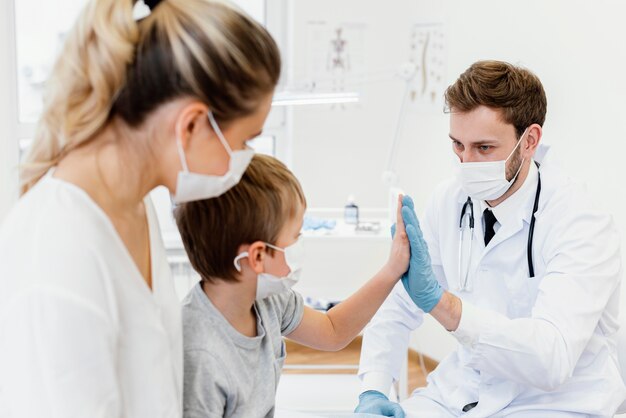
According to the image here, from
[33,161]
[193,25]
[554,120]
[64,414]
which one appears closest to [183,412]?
[64,414]

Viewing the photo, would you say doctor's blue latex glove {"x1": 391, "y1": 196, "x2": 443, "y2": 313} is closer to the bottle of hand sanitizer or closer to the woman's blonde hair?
the woman's blonde hair

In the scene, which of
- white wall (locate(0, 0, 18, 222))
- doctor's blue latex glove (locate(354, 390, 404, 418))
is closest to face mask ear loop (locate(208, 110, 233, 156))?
doctor's blue latex glove (locate(354, 390, 404, 418))

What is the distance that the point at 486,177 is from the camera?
177 cm

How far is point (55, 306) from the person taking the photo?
0.89 metres

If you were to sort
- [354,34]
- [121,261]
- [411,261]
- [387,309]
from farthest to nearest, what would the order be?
[354,34]
[387,309]
[411,261]
[121,261]

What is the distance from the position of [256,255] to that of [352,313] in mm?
378

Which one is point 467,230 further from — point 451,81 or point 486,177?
point 451,81

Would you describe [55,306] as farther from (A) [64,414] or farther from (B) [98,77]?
(B) [98,77]

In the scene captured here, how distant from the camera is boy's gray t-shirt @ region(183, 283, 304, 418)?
3.80 ft

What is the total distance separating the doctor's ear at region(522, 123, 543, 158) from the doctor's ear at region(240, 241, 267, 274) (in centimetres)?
85

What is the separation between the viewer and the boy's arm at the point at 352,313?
1487mm

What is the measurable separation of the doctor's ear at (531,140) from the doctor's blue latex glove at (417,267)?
424 mm

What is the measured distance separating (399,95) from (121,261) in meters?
2.93

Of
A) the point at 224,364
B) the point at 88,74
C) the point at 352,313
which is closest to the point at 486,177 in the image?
the point at 352,313
